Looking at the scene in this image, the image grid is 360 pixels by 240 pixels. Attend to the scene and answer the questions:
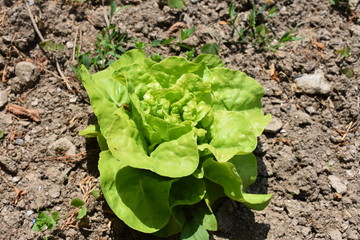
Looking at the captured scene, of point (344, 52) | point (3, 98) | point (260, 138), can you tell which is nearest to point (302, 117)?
point (260, 138)

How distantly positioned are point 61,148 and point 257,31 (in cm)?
211

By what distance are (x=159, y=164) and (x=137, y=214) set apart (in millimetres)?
400

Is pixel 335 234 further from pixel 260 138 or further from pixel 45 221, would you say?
pixel 45 221

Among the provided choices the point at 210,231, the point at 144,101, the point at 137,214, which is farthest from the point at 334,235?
the point at 144,101

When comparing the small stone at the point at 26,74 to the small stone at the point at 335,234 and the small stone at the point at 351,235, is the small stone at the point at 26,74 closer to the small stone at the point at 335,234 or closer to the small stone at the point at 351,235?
the small stone at the point at 335,234

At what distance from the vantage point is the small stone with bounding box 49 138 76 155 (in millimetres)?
3457

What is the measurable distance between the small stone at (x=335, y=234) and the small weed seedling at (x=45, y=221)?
6.85ft

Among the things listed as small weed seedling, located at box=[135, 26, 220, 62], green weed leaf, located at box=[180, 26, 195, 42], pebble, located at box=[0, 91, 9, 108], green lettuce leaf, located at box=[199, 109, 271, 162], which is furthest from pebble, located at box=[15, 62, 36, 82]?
green lettuce leaf, located at box=[199, 109, 271, 162]

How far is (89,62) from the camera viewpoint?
3729 mm

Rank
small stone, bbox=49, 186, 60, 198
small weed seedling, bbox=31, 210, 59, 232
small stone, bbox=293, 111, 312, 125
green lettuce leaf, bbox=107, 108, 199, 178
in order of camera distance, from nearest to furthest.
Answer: green lettuce leaf, bbox=107, 108, 199, 178
small weed seedling, bbox=31, 210, 59, 232
small stone, bbox=49, 186, 60, 198
small stone, bbox=293, 111, 312, 125

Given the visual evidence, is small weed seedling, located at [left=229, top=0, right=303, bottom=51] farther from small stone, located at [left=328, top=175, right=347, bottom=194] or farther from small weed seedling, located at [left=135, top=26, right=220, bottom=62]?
small stone, located at [left=328, top=175, right=347, bottom=194]

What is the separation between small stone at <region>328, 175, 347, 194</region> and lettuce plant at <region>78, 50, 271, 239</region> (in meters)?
0.80

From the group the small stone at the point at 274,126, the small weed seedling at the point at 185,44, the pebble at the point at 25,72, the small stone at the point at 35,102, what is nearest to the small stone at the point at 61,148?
the small stone at the point at 35,102

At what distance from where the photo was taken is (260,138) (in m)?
3.81
